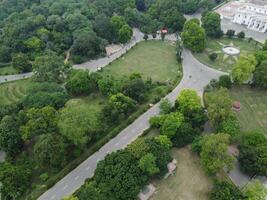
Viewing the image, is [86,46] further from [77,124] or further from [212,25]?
[212,25]

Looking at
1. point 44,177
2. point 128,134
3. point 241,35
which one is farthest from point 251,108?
point 44,177

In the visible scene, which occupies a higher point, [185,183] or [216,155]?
[216,155]

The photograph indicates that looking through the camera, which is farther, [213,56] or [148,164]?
[213,56]

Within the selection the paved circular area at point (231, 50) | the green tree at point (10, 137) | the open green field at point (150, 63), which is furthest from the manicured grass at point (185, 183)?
the paved circular area at point (231, 50)

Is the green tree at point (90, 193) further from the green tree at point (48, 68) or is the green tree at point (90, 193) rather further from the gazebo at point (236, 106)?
the gazebo at point (236, 106)

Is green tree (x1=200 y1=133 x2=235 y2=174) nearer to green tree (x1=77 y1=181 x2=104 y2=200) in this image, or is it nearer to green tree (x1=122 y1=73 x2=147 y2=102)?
green tree (x1=77 y1=181 x2=104 y2=200)

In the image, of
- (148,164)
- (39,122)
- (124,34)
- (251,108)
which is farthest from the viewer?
(124,34)

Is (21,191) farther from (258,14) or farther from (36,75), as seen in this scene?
(258,14)
